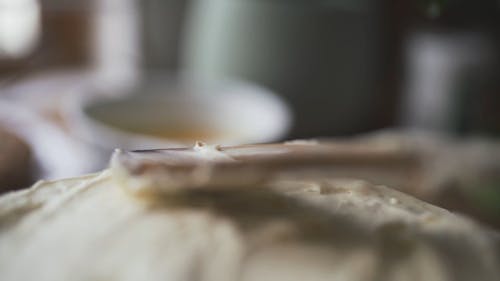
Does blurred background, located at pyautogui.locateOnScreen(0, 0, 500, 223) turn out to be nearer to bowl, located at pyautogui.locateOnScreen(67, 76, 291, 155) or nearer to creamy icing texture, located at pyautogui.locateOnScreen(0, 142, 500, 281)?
bowl, located at pyautogui.locateOnScreen(67, 76, 291, 155)

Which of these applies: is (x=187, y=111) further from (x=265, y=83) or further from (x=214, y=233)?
(x=214, y=233)

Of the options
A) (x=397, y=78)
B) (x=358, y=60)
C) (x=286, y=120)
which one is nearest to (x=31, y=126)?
(x=286, y=120)

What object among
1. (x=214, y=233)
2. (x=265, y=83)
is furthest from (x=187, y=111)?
(x=214, y=233)

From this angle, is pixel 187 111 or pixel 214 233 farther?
pixel 187 111

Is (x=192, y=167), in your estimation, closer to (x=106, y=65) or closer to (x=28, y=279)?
(x=28, y=279)

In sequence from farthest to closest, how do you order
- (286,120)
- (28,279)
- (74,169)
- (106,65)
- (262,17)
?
(106,65), (262,17), (286,120), (74,169), (28,279)

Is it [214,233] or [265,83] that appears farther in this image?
[265,83]

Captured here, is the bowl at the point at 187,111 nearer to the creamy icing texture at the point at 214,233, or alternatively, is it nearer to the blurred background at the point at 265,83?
the blurred background at the point at 265,83

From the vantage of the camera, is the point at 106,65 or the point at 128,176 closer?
the point at 128,176

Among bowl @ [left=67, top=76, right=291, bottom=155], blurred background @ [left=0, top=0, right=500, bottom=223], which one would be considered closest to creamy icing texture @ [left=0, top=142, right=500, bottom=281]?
blurred background @ [left=0, top=0, right=500, bottom=223]
